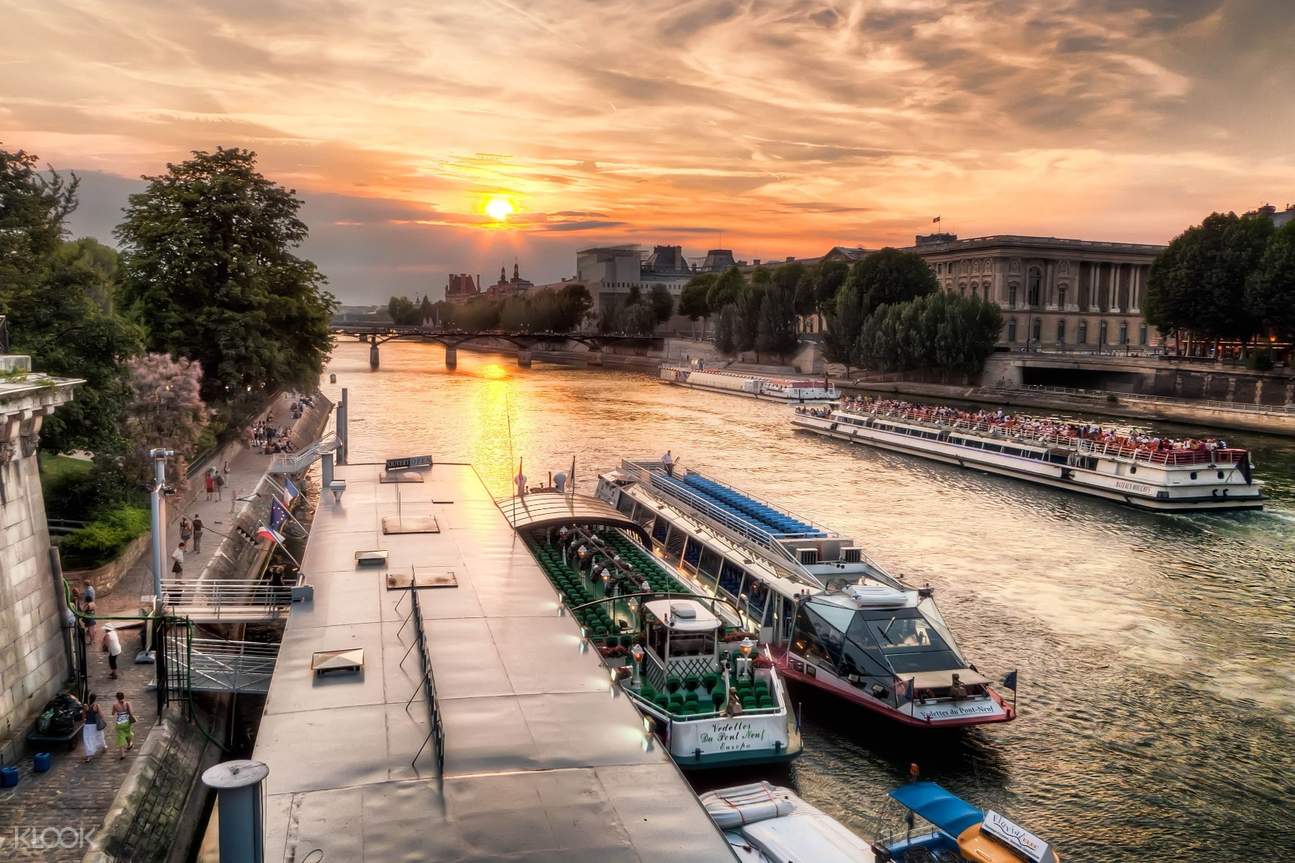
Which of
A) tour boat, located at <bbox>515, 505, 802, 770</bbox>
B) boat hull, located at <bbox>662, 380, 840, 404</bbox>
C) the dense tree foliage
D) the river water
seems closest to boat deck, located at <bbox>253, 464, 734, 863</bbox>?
tour boat, located at <bbox>515, 505, 802, 770</bbox>

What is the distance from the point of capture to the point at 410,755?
559 inches

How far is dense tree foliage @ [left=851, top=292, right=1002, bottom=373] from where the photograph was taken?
104 m

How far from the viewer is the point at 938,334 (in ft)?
343

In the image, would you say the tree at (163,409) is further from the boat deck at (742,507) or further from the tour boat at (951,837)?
the tour boat at (951,837)

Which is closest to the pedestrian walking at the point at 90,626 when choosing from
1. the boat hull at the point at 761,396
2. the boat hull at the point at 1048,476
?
the boat hull at the point at 1048,476

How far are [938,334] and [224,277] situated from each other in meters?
71.6

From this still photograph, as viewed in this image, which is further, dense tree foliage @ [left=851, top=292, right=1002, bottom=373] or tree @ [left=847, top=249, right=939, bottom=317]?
tree @ [left=847, top=249, right=939, bottom=317]

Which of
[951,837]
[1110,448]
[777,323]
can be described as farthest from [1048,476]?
[777,323]

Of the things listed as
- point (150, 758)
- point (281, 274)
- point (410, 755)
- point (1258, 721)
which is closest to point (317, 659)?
point (150, 758)

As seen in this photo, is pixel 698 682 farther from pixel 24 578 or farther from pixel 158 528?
pixel 158 528

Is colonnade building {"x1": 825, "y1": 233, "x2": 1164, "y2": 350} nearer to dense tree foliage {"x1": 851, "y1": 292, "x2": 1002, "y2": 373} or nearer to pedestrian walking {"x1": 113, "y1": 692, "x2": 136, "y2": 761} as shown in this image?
dense tree foliage {"x1": 851, "y1": 292, "x2": 1002, "y2": 373}

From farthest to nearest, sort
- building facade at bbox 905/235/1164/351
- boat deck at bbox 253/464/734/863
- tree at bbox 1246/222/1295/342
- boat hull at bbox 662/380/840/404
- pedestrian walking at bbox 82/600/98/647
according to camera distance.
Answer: building facade at bbox 905/235/1164/351, boat hull at bbox 662/380/840/404, tree at bbox 1246/222/1295/342, pedestrian walking at bbox 82/600/98/647, boat deck at bbox 253/464/734/863

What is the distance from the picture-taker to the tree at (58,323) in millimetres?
31422

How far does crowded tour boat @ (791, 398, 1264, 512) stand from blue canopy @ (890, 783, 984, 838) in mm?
37687
